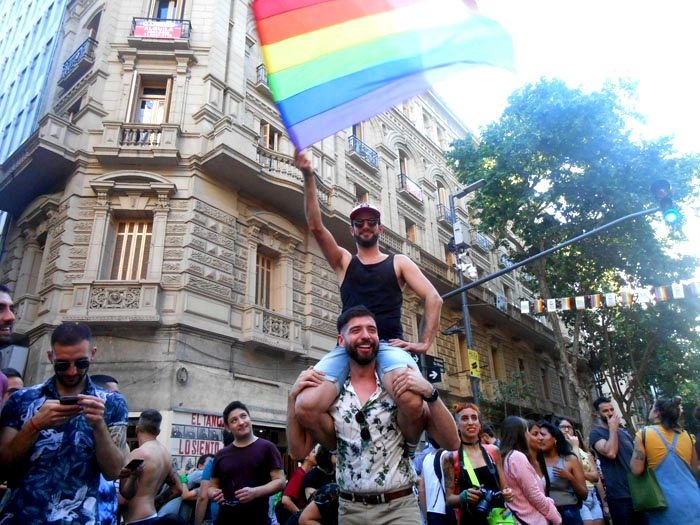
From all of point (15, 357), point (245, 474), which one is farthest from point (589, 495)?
point (15, 357)

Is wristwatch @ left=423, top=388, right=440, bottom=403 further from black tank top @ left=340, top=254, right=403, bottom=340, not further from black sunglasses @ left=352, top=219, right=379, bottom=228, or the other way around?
black sunglasses @ left=352, top=219, right=379, bottom=228

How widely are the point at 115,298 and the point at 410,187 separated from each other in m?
15.6

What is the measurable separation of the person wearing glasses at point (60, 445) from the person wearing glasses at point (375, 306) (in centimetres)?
116

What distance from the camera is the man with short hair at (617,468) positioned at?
19.2ft

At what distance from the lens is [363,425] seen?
→ 115 inches

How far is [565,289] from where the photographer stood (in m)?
23.1

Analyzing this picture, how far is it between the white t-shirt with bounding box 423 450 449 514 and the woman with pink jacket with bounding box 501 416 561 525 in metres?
0.64

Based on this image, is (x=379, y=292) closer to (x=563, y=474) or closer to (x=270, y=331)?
(x=563, y=474)

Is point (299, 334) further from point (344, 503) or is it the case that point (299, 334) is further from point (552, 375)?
point (552, 375)

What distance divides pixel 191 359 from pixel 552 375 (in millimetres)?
28679

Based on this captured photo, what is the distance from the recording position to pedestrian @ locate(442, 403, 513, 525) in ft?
13.5

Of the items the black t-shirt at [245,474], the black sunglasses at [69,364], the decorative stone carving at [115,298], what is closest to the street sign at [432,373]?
the black t-shirt at [245,474]

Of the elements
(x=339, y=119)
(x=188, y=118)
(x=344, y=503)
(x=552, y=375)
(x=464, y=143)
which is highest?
(x=464, y=143)

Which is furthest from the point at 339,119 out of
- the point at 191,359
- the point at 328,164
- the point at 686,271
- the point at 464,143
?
the point at 686,271
